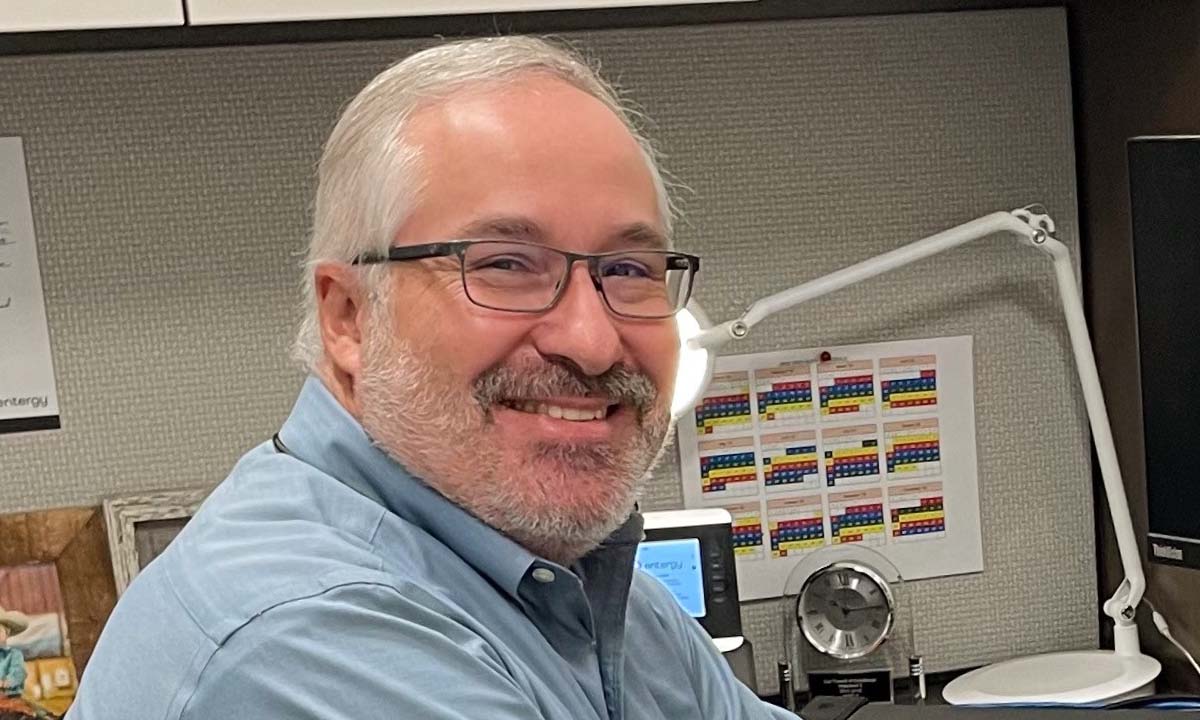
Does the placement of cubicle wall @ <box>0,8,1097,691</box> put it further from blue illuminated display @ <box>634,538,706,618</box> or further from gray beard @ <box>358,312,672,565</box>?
gray beard @ <box>358,312,672,565</box>

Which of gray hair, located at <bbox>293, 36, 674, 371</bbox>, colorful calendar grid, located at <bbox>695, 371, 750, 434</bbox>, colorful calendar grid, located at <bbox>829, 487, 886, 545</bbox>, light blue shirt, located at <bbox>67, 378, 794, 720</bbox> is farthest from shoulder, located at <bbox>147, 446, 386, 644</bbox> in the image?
colorful calendar grid, located at <bbox>829, 487, 886, 545</bbox>

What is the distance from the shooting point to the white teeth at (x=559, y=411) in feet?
2.56

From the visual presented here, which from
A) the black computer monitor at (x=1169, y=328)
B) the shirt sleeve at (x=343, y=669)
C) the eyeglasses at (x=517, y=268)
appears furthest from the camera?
the black computer monitor at (x=1169, y=328)

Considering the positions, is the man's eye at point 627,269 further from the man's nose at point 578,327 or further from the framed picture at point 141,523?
the framed picture at point 141,523

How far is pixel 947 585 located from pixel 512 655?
0.75 meters

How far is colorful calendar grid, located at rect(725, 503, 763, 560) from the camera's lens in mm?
1350

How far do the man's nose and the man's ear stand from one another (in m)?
0.11

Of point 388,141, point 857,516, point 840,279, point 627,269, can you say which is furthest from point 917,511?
point 388,141

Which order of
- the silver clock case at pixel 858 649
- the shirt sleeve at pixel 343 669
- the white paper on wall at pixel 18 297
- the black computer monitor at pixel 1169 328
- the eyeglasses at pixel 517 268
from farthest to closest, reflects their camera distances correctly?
the silver clock case at pixel 858 649
the white paper on wall at pixel 18 297
the black computer monitor at pixel 1169 328
the eyeglasses at pixel 517 268
the shirt sleeve at pixel 343 669

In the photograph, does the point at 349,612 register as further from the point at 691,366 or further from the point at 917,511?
the point at 917,511

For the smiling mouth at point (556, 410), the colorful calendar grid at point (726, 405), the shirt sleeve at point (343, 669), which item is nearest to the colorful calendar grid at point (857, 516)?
the colorful calendar grid at point (726, 405)

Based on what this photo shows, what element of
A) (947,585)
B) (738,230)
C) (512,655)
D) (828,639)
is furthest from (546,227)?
(947,585)

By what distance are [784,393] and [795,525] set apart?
130mm

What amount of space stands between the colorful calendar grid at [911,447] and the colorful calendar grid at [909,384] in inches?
0.6
